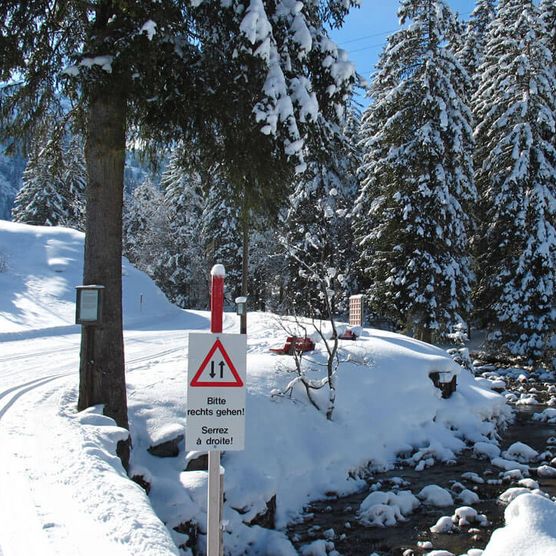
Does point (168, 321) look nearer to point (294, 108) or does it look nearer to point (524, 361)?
point (524, 361)

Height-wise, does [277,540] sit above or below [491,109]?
below

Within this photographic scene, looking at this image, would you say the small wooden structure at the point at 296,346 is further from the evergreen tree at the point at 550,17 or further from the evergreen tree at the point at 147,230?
the evergreen tree at the point at 147,230

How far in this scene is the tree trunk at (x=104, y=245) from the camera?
286 inches

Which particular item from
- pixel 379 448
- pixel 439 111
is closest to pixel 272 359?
pixel 379 448

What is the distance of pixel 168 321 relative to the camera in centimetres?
2616

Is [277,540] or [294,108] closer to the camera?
[294,108]

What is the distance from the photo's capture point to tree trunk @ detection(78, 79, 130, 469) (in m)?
7.27

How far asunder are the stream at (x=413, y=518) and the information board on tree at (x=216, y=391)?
15.2 ft

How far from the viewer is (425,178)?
2066cm

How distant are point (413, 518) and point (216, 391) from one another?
6.18 meters

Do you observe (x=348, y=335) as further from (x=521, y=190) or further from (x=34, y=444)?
(x=521, y=190)

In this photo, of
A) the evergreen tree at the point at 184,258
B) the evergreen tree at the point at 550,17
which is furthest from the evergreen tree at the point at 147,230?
the evergreen tree at the point at 550,17

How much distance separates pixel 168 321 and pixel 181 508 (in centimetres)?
1953

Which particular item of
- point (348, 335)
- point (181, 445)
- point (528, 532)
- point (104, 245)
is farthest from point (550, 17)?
point (181, 445)
